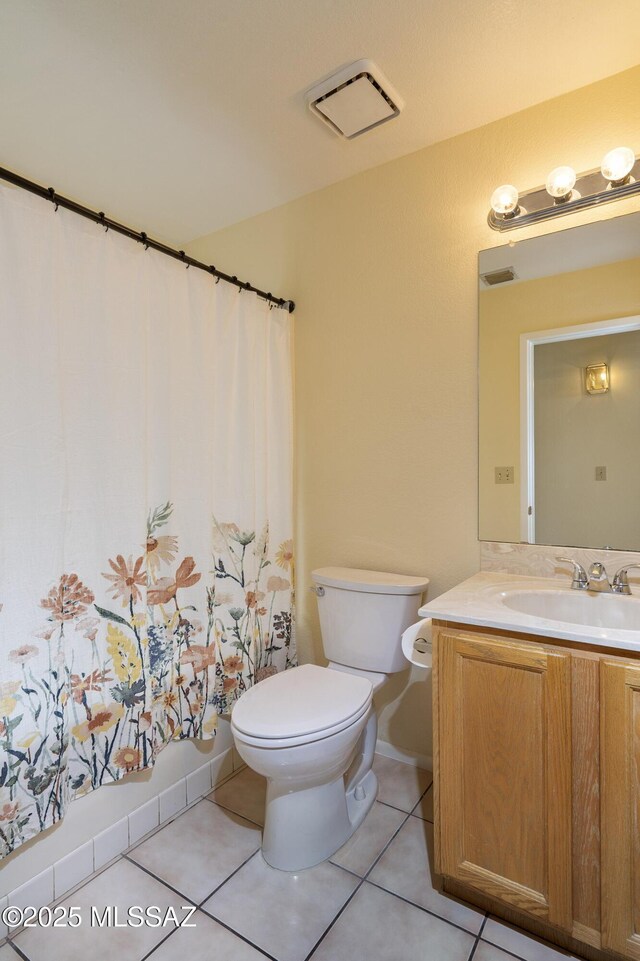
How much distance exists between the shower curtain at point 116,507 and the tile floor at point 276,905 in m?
0.28

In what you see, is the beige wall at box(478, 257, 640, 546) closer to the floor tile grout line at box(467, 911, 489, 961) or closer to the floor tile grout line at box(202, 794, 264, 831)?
the floor tile grout line at box(467, 911, 489, 961)

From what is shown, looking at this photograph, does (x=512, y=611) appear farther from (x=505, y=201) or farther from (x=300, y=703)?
(x=505, y=201)

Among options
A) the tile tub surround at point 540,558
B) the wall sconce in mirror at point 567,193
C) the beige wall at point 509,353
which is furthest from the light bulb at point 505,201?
the tile tub surround at point 540,558

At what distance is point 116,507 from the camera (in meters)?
1.43

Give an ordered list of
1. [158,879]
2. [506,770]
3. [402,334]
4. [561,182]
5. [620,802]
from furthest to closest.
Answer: [402,334], [561,182], [158,879], [506,770], [620,802]

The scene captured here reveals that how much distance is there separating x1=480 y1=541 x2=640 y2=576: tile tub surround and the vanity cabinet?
20.6 inches

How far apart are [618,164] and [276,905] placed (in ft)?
7.50

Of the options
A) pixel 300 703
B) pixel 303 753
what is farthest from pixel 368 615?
pixel 303 753

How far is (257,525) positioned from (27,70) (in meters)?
1.63

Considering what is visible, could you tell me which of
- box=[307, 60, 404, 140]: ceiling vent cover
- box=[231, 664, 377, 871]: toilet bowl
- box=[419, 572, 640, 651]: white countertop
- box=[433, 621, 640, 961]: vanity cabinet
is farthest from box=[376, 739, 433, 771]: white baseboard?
box=[307, 60, 404, 140]: ceiling vent cover

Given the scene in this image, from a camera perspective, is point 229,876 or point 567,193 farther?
point 567,193

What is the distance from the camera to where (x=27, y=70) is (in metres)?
1.45

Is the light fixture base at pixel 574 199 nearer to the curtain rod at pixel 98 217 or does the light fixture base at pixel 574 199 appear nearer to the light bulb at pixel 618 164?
the light bulb at pixel 618 164

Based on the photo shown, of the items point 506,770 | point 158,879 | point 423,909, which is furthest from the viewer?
point 158,879
